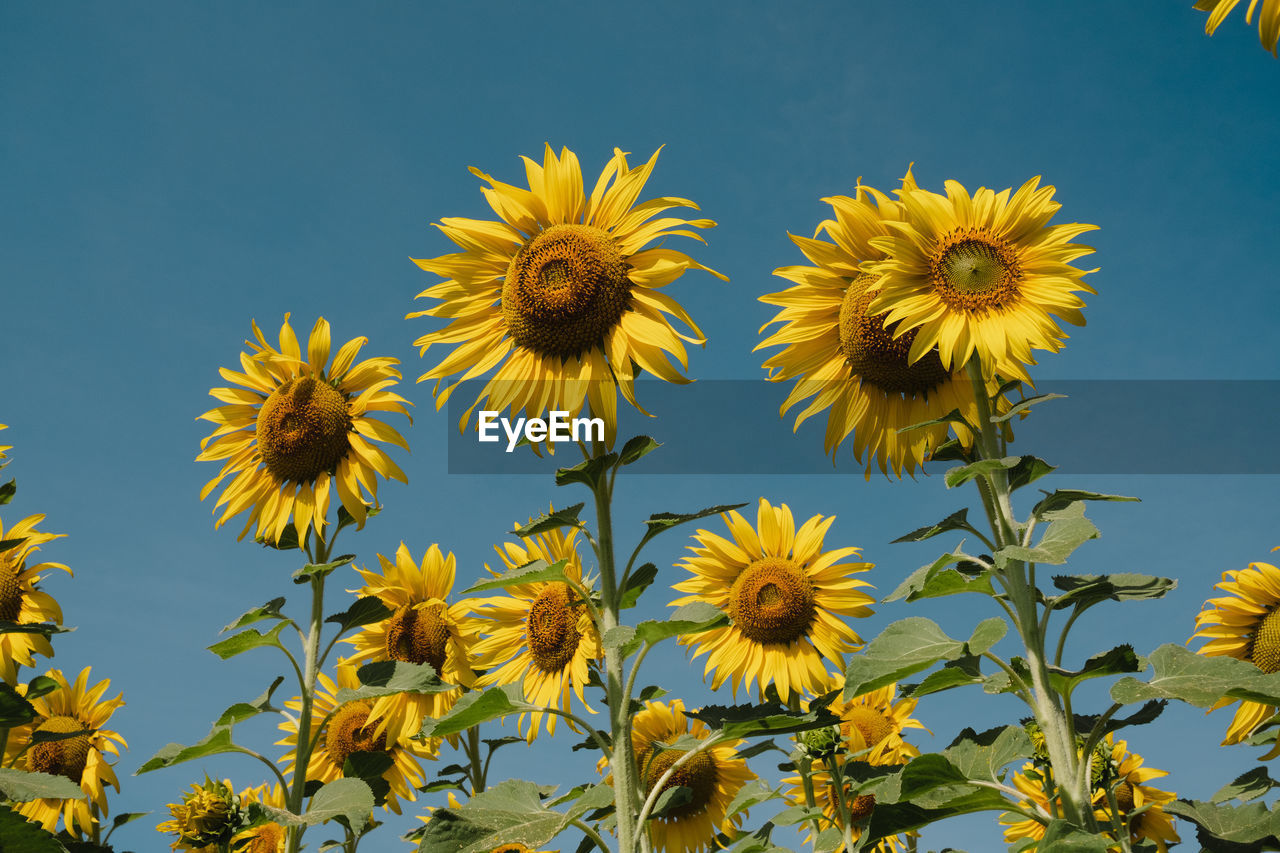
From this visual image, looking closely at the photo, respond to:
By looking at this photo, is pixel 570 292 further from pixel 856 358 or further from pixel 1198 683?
pixel 1198 683

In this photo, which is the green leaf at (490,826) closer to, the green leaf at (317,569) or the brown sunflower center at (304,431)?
the green leaf at (317,569)

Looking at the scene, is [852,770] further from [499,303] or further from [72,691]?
[72,691]

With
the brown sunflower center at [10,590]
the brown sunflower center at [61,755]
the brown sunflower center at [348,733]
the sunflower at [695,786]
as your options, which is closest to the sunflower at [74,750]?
the brown sunflower center at [61,755]

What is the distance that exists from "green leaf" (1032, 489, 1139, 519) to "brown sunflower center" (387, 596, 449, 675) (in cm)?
456

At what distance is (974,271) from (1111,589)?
1551 mm

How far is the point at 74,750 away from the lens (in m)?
8.07

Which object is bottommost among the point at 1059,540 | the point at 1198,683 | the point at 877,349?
the point at 1198,683

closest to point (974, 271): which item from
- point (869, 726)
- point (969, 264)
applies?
point (969, 264)

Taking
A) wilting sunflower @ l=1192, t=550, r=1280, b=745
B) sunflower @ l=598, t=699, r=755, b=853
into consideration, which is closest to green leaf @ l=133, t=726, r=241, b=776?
sunflower @ l=598, t=699, r=755, b=853

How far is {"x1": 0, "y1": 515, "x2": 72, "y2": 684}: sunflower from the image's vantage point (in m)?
7.18

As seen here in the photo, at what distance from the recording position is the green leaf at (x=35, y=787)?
490 centimetres

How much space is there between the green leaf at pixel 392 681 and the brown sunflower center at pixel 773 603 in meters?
2.33

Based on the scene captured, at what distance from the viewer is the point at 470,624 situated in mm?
6973

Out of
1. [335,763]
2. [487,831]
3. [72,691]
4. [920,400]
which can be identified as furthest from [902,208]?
[72,691]
